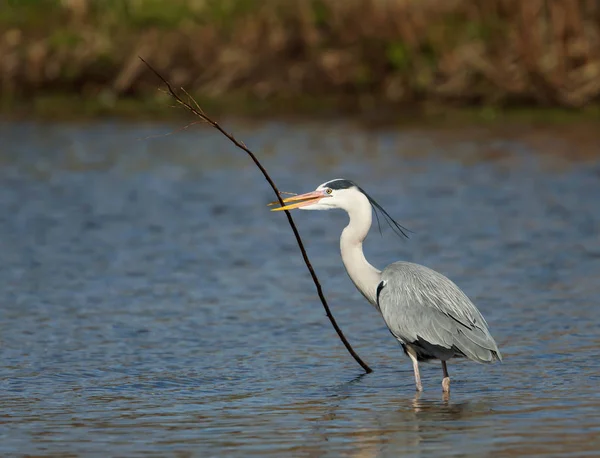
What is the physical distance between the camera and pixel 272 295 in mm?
12359

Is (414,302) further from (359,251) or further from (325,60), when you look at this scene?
(325,60)

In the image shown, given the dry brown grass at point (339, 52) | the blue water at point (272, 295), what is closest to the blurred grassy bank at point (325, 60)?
the dry brown grass at point (339, 52)

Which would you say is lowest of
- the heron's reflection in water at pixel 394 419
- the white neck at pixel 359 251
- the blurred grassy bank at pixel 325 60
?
the heron's reflection in water at pixel 394 419

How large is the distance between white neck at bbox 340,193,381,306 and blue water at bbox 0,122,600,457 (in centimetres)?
68

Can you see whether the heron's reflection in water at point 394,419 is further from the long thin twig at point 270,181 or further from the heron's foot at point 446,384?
the long thin twig at point 270,181

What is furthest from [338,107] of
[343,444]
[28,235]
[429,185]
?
[343,444]

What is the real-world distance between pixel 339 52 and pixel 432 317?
54.3 feet

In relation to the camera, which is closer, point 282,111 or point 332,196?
point 332,196

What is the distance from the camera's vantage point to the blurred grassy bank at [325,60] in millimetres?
22966

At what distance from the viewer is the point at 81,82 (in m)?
25.9

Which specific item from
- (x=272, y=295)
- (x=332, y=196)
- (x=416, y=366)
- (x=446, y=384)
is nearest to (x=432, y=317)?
(x=416, y=366)

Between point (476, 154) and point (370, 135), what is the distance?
259 cm

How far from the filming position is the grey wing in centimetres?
858

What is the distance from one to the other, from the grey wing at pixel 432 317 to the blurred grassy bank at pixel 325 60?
46.8 ft
